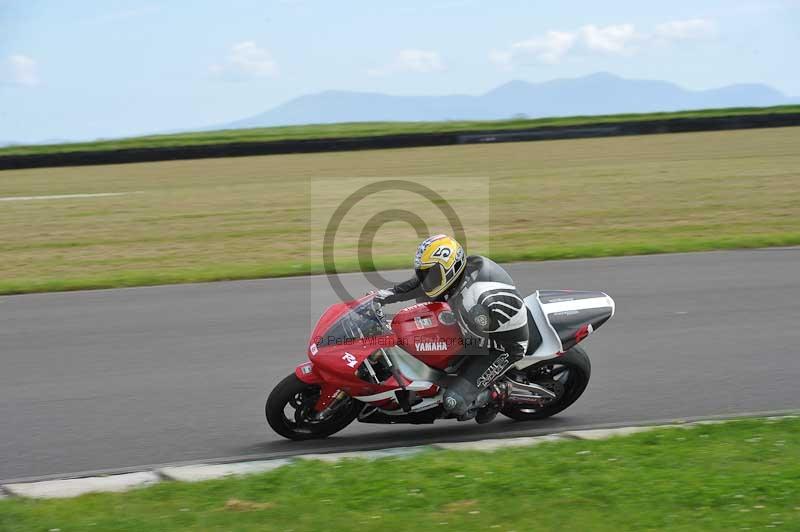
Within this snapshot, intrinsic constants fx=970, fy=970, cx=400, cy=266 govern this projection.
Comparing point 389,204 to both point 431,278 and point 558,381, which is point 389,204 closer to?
point 558,381

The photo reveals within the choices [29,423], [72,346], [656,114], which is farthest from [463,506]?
[656,114]

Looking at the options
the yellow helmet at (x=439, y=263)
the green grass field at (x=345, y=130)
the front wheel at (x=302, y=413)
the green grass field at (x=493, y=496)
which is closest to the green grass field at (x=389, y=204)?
the green grass field at (x=345, y=130)

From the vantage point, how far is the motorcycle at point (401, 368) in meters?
6.53

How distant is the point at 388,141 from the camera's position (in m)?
33.0

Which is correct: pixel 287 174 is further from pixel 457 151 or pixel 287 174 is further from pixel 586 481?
pixel 586 481

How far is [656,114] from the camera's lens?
38562 mm

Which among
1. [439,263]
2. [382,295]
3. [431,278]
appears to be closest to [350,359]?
[382,295]

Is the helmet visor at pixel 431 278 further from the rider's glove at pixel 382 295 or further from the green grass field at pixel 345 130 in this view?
the green grass field at pixel 345 130

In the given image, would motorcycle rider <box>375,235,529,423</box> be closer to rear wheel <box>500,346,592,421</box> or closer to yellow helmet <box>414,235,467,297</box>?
yellow helmet <box>414,235,467,297</box>

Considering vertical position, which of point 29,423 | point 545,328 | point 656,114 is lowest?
point 29,423

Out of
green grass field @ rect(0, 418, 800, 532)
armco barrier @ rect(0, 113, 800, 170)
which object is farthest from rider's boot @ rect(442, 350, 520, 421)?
armco barrier @ rect(0, 113, 800, 170)

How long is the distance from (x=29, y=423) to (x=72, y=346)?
2357mm

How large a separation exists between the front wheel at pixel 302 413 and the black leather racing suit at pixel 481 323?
74cm

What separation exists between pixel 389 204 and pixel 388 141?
44.0 ft
